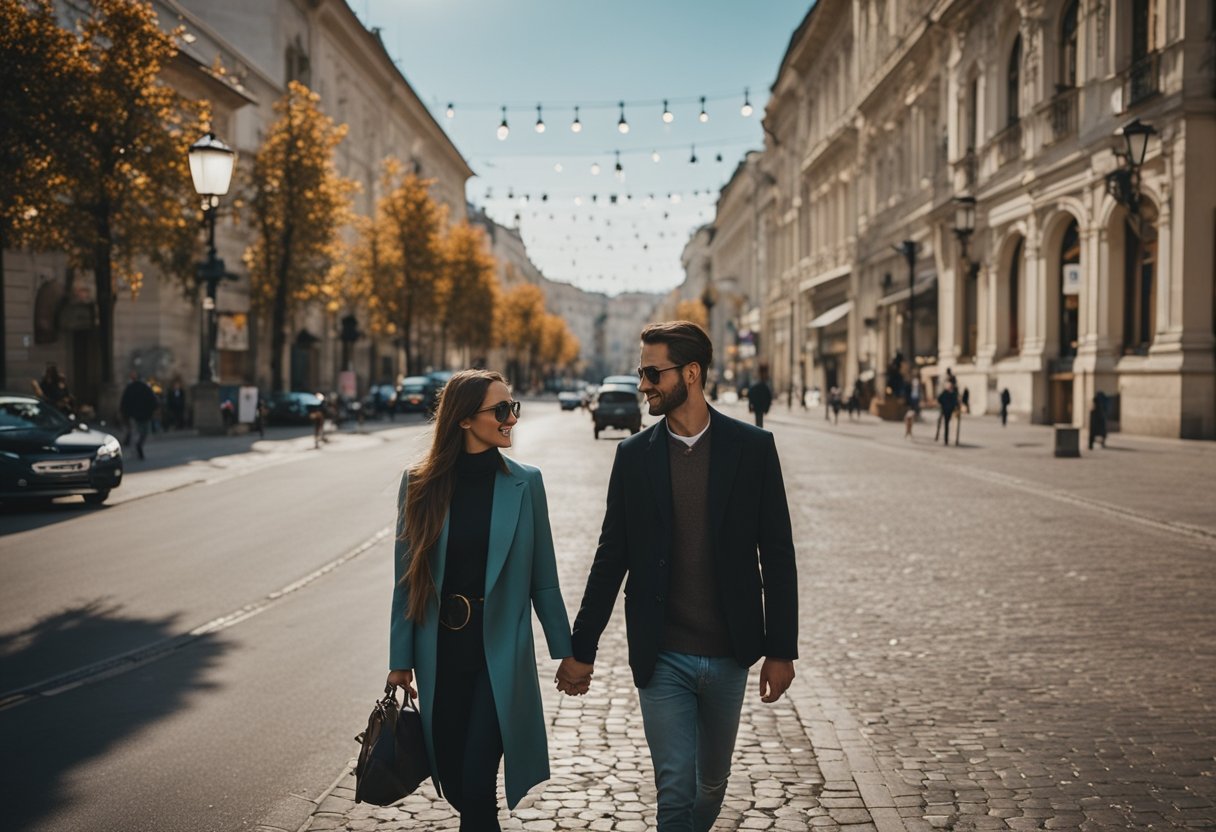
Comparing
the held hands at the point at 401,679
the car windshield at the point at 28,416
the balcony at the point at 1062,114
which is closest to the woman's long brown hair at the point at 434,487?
the held hands at the point at 401,679

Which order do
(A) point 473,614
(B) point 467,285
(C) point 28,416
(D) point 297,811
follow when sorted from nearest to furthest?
(A) point 473,614 → (D) point 297,811 → (C) point 28,416 → (B) point 467,285

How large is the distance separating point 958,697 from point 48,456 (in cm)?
1309

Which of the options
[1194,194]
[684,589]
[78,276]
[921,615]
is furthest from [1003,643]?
[78,276]

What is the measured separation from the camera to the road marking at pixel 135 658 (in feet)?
22.2

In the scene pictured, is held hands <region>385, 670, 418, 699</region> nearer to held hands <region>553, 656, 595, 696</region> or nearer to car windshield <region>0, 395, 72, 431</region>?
held hands <region>553, 656, 595, 696</region>

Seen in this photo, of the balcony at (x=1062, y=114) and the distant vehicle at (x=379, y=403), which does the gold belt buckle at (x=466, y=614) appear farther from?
the distant vehicle at (x=379, y=403)

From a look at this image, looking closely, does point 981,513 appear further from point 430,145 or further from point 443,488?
point 430,145

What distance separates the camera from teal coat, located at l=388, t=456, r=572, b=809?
3.76 meters

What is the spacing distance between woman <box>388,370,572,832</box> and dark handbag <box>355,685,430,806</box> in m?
0.08

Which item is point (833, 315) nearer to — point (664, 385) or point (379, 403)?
point (379, 403)

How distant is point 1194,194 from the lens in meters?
25.5

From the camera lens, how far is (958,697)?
640cm

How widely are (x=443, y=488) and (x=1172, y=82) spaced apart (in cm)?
2646

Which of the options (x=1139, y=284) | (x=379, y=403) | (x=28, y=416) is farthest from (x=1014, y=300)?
(x=28, y=416)
